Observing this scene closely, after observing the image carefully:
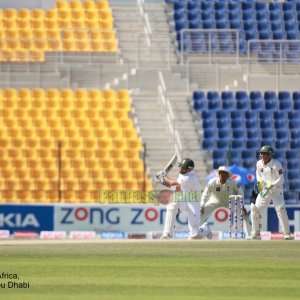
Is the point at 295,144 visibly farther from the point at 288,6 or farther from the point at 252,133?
the point at 288,6

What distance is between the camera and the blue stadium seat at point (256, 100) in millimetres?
37809

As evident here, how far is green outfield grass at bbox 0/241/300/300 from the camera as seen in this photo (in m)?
14.7

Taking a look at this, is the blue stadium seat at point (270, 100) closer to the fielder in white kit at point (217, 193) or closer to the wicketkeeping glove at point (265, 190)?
the fielder in white kit at point (217, 193)

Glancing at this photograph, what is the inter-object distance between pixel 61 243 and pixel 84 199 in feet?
29.6

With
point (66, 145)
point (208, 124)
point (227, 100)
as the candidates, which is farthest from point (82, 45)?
point (66, 145)

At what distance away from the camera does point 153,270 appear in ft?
58.0

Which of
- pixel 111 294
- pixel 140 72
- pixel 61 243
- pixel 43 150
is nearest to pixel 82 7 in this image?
pixel 140 72

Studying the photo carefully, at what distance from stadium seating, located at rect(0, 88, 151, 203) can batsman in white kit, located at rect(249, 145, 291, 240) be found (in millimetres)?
6937

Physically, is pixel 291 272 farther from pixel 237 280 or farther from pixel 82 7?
pixel 82 7

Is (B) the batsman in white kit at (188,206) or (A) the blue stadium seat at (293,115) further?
(A) the blue stadium seat at (293,115)

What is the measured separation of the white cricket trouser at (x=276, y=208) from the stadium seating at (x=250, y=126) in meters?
8.34

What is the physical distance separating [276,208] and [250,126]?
1036cm

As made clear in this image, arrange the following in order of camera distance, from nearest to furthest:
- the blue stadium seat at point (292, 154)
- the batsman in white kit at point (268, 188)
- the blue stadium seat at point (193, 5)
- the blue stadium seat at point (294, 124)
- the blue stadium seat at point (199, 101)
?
1. the batsman in white kit at point (268, 188)
2. the blue stadium seat at point (292, 154)
3. the blue stadium seat at point (294, 124)
4. the blue stadium seat at point (199, 101)
5. the blue stadium seat at point (193, 5)

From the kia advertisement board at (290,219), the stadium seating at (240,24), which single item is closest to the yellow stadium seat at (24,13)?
the stadium seating at (240,24)
